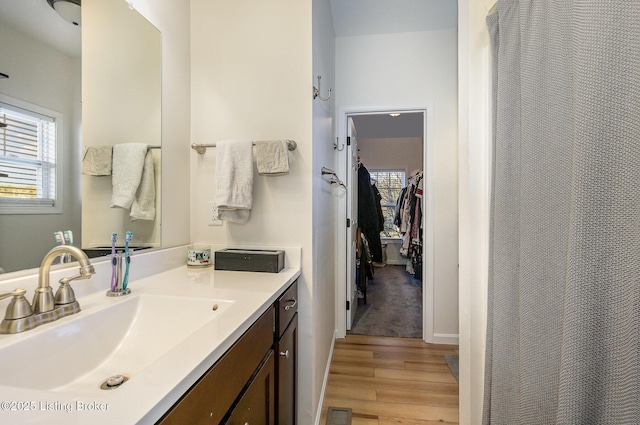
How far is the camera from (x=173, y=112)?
1.36 m

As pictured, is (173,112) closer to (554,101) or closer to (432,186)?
(554,101)

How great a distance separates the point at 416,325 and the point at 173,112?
2841 mm

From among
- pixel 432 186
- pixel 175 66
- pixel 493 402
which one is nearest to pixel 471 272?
pixel 493 402

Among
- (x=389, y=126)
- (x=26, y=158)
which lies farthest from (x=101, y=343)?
(x=389, y=126)

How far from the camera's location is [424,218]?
2.56m

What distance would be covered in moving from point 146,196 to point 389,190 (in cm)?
509

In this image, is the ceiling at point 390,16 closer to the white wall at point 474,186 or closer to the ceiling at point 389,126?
the white wall at point 474,186

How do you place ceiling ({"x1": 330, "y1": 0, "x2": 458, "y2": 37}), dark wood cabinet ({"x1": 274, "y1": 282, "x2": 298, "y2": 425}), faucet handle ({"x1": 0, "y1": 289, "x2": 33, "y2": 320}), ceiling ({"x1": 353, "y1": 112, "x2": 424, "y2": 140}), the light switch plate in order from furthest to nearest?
ceiling ({"x1": 353, "y1": 112, "x2": 424, "y2": 140}) → ceiling ({"x1": 330, "y1": 0, "x2": 458, "y2": 37}) → the light switch plate → dark wood cabinet ({"x1": 274, "y1": 282, "x2": 298, "y2": 425}) → faucet handle ({"x1": 0, "y1": 289, "x2": 33, "y2": 320})

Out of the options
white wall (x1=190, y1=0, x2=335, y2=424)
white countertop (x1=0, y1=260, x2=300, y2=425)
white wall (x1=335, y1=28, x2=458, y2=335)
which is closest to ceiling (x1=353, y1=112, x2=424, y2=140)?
white wall (x1=335, y1=28, x2=458, y2=335)

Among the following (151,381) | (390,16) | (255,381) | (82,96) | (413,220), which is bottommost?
(255,381)

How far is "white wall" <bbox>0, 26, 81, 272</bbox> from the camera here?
73 cm

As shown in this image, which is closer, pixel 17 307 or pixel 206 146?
pixel 17 307

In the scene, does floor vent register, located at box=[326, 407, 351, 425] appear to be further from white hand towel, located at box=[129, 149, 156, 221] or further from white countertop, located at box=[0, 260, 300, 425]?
white hand towel, located at box=[129, 149, 156, 221]

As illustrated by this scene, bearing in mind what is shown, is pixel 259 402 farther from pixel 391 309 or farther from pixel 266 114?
pixel 391 309
